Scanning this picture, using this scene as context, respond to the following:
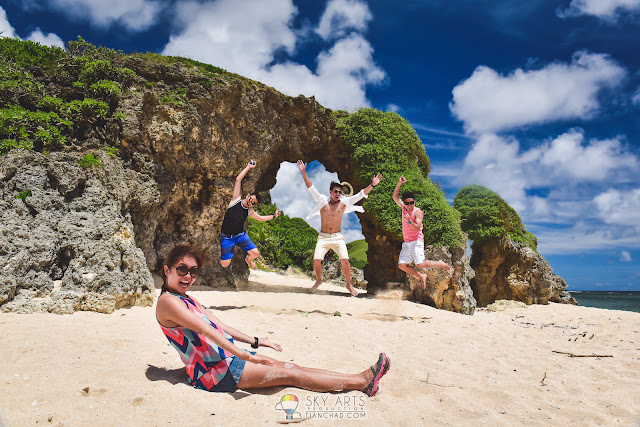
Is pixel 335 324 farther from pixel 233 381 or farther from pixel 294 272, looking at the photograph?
pixel 294 272

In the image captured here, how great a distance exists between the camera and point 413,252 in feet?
27.3

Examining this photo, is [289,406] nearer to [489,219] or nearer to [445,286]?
[445,286]

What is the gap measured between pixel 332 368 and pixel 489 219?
1415 centimetres

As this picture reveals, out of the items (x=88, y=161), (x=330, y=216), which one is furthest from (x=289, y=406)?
(x=88, y=161)

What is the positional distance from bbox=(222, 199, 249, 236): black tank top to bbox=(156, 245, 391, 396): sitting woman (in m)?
3.93

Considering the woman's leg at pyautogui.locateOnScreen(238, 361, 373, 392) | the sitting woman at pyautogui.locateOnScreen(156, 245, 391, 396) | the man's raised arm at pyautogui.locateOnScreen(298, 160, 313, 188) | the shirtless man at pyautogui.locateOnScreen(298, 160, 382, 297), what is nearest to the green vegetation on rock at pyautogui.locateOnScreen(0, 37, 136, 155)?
the man's raised arm at pyautogui.locateOnScreen(298, 160, 313, 188)

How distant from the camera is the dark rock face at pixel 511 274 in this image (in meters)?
16.0

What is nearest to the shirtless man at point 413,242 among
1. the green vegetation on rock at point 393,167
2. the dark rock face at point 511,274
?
the green vegetation on rock at point 393,167

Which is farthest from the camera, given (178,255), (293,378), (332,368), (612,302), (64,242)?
(612,302)

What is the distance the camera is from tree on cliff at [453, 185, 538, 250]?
630 inches

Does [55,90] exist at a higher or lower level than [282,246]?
higher

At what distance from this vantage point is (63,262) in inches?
244

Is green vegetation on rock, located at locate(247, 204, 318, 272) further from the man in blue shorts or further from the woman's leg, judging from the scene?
the woman's leg

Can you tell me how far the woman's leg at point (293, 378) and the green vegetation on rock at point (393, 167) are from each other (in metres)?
8.22
